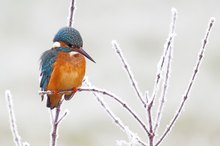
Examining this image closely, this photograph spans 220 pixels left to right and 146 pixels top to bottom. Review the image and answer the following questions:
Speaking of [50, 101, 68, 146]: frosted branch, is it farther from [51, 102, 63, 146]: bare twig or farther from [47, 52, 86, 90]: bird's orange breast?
[47, 52, 86, 90]: bird's orange breast

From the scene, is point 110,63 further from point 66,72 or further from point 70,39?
point 70,39

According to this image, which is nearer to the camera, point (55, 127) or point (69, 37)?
point (55, 127)

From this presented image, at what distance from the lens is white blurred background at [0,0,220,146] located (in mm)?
11703

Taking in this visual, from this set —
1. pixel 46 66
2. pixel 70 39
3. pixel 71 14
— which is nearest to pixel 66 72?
pixel 46 66

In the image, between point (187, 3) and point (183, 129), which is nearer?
point (183, 129)

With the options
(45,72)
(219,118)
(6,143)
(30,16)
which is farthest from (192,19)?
(45,72)

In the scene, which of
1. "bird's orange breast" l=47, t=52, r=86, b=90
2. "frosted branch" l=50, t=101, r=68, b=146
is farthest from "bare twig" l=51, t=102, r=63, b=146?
"bird's orange breast" l=47, t=52, r=86, b=90

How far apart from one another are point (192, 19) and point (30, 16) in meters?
4.14

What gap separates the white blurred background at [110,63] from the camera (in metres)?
11.7

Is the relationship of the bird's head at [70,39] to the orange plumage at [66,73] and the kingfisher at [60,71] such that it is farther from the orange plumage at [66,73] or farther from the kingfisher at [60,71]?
the orange plumage at [66,73]

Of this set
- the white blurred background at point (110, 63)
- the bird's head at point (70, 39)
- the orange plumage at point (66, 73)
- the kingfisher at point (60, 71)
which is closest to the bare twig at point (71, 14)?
the bird's head at point (70, 39)

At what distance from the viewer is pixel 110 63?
49.8ft

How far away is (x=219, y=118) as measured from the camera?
1216 centimetres

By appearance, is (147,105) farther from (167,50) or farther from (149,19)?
(149,19)
